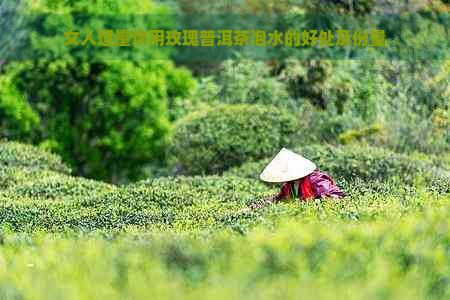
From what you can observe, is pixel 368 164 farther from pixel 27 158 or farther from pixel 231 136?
pixel 27 158

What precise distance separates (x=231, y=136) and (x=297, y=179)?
210 inches

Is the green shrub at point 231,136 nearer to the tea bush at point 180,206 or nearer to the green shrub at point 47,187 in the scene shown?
the tea bush at point 180,206

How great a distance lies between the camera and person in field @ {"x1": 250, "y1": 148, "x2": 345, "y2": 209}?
22.2 feet

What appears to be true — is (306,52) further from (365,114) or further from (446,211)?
(446,211)

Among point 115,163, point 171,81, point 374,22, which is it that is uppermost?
point 374,22

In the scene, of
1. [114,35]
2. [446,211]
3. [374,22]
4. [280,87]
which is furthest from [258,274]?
[114,35]

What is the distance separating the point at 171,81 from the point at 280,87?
10.3 feet

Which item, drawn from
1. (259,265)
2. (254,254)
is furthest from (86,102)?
(259,265)

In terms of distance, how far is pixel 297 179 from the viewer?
271 inches

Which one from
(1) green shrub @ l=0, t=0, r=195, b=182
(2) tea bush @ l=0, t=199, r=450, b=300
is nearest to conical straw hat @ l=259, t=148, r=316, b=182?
(2) tea bush @ l=0, t=199, r=450, b=300

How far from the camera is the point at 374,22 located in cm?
1477

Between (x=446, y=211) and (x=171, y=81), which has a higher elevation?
(x=446, y=211)

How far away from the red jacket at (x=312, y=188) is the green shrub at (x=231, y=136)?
197 inches

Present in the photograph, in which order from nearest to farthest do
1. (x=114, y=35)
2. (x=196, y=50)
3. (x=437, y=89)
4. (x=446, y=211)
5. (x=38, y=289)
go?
(x=38, y=289) < (x=446, y=211) < (x=437, y=89) < (x=114, y=35) < (x=196, y=50)
